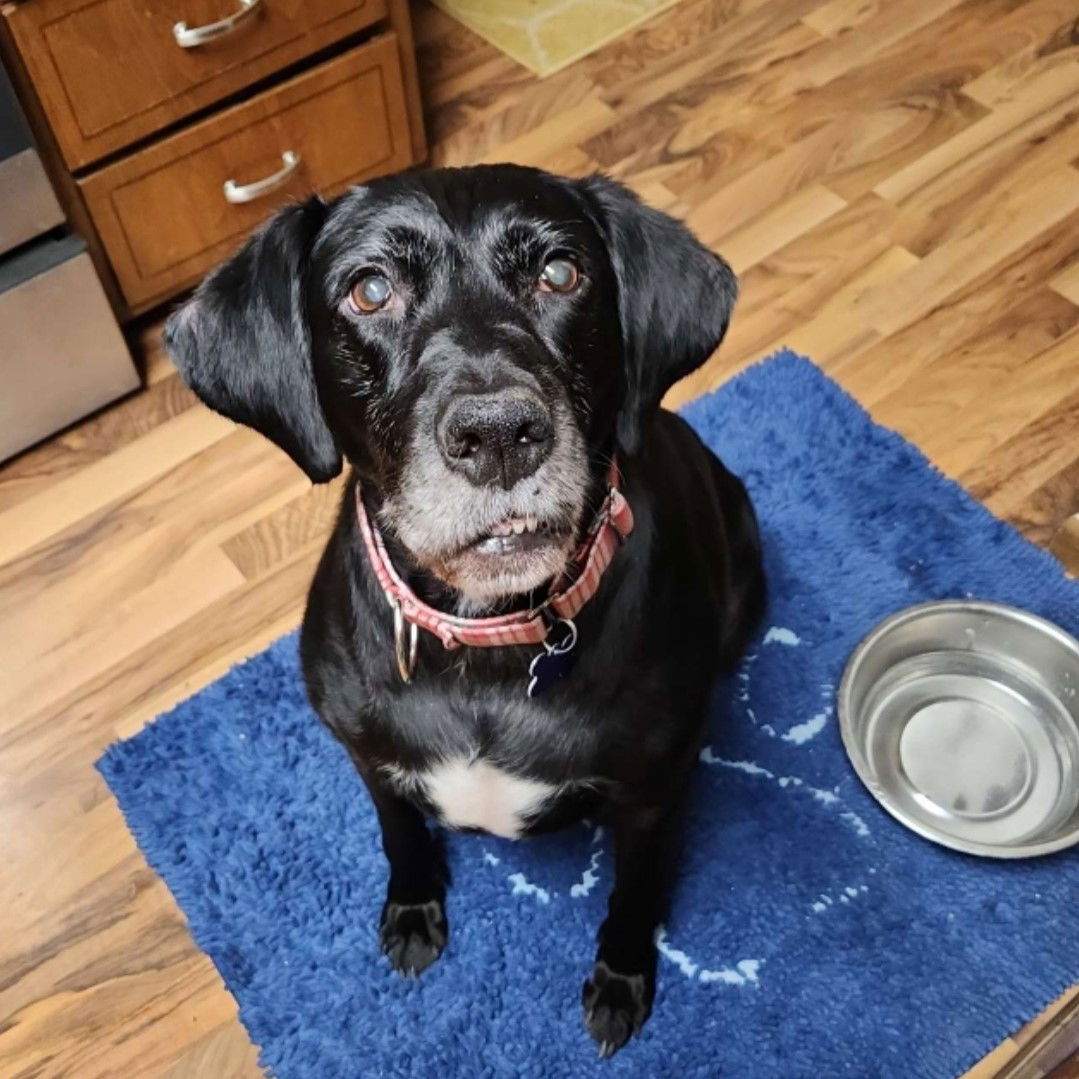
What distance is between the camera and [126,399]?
2.28m

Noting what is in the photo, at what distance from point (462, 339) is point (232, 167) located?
4.09 ft

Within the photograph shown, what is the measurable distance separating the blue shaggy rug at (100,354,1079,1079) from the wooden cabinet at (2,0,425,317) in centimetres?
75

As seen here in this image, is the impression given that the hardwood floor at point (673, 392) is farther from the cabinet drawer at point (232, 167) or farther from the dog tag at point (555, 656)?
the dog tag at point (555, 656)

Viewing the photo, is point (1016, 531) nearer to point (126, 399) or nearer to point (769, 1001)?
point (769, 1001)

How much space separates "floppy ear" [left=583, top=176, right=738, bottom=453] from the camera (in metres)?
1.26

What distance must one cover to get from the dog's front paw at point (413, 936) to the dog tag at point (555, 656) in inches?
19.6

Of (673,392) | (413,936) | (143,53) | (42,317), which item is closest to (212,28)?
(143,53)

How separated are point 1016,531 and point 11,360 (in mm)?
1547

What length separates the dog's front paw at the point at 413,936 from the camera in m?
1.66

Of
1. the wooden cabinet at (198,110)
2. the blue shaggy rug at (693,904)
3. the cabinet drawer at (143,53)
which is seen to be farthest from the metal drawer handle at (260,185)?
the blue shaggy rug at (693,904)

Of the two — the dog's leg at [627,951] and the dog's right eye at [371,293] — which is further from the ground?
the dog's right eye at [371,293]

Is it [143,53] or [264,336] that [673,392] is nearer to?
[143,53]

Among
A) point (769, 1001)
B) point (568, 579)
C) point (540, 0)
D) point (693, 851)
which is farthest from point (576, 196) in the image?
point (540, 0)

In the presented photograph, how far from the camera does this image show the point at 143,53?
1974 mm
